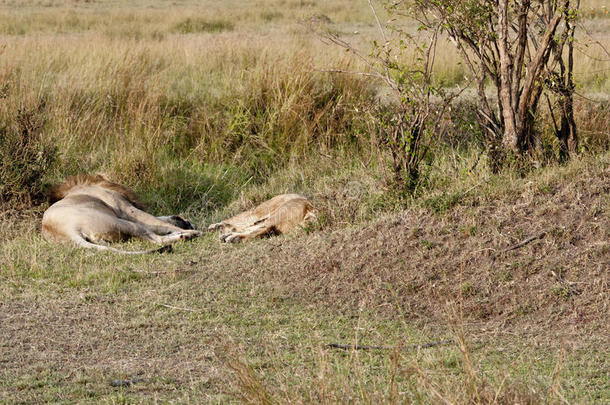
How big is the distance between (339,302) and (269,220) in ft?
6.56

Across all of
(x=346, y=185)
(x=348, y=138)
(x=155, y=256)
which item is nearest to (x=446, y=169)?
(x=346, y=185)

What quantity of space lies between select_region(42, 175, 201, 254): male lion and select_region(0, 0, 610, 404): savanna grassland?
0.89 feet

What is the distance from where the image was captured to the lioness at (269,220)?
7.54 meters

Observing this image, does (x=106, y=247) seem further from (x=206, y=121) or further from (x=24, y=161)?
(x=206, y=121)

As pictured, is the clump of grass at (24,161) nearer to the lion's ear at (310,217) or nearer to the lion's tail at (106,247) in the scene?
the lion's tail at (106,247)

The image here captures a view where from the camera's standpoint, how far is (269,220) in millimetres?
→ 7691

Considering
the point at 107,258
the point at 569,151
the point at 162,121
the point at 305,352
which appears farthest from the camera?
the point at 162,121

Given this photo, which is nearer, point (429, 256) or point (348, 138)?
point (429, 256)

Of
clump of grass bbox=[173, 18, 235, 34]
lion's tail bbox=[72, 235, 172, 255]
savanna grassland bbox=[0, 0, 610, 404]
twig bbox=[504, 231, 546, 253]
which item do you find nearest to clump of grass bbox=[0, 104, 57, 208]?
savanna grassland bbox=[0, 0, 610, 404]

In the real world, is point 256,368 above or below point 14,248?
above

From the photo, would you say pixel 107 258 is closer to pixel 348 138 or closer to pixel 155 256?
pixel 155 256

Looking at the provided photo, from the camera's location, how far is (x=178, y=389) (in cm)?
434

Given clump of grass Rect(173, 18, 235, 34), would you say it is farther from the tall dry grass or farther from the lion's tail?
the lion's tail

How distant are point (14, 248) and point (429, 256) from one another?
359cm
